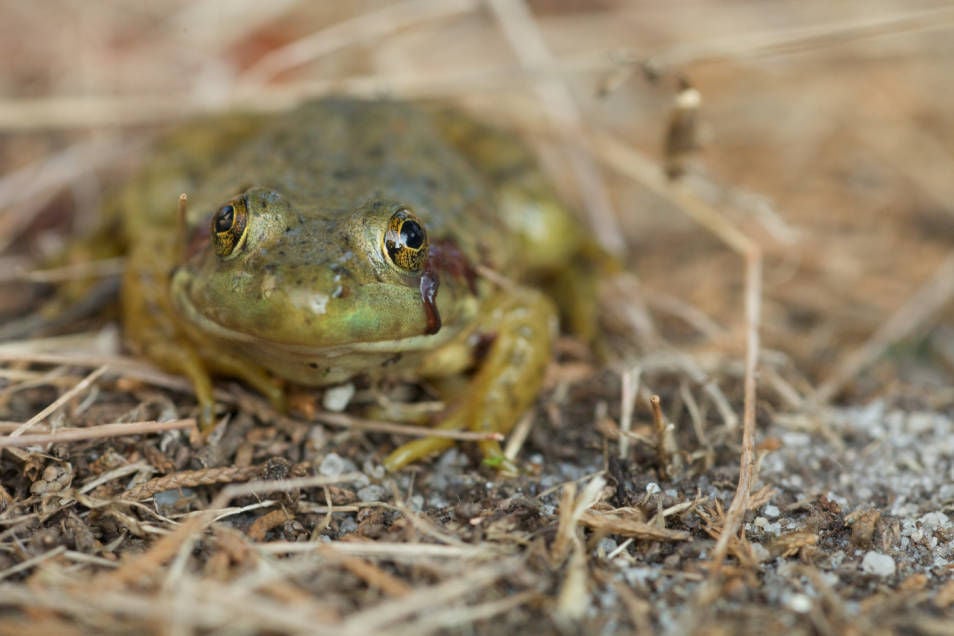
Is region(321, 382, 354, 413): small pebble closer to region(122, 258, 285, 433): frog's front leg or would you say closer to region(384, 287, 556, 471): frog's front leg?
region(122, 258, 285, 433): frog's front leg

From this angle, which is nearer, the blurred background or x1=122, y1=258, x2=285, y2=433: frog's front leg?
x1=122, y1=258, x2=285, y2=433: frog's front leg

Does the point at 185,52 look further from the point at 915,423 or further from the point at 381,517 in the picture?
the point at 915,423

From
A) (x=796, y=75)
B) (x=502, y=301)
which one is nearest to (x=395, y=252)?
(x=502, y=301)

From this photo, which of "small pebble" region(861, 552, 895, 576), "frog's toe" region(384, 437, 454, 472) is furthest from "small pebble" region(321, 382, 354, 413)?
"small pebble" region(861, 552, 895, 576)

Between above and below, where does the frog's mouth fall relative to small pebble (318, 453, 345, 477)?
above

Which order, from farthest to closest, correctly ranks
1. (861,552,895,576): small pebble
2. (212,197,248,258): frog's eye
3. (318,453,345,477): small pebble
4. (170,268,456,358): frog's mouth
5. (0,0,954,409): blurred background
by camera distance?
1. (0,0,954,409): blurred background
2. (318,453,345,477): small pebble
3. (212,197,248,258): frog's eye
4. (170,268,456,358): frog's mouth
5. (861,552,895,576): small pebble

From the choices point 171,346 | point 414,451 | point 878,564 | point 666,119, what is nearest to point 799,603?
point 878,564

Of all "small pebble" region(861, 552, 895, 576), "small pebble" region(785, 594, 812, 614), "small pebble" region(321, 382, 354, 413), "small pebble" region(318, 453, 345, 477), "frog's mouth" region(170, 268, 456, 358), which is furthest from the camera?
"small pebble" region(321, 382, 354, 413)

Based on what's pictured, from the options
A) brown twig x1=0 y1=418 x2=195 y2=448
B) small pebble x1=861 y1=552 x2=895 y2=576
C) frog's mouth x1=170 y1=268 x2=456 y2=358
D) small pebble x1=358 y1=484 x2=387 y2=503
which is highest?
frog's mouth x1=170 y1=268 x2=456 y2=358
